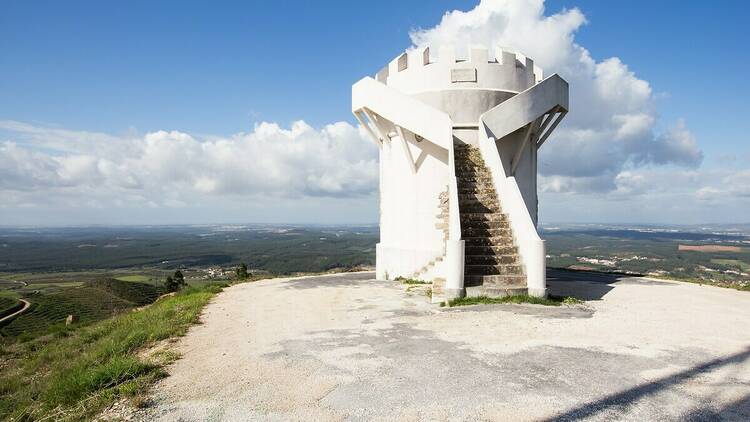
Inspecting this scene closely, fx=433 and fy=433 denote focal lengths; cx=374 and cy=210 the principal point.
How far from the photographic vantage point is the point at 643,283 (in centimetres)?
1355

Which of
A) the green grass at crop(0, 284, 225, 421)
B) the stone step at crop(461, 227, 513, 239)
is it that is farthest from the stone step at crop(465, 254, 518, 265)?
the green grass at crop(0, 284, 225, 421)

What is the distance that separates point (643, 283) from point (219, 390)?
1348 cm

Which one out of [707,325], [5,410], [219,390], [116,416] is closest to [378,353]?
A: [219,390]

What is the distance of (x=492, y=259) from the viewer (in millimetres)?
9820

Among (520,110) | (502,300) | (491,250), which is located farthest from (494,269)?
(520,110)

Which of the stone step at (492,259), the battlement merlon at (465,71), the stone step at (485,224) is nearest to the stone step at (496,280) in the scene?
the stone step at (492,259)

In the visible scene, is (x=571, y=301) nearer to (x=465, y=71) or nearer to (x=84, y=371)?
→ (x=465, y=71)

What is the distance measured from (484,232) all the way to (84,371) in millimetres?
8272

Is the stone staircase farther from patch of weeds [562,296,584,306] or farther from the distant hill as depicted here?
the distant hill

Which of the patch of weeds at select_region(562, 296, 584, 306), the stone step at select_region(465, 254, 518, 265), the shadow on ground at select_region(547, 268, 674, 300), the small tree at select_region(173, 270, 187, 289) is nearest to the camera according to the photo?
the patch of weeds at select_region(562, 296, 584, 306)

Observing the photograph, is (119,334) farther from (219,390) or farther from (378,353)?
(378,353)

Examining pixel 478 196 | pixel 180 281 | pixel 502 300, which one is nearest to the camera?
pixel 502 300

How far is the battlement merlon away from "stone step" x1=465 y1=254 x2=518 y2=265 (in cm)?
635

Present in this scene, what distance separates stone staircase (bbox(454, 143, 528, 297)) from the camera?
30.5 feet
